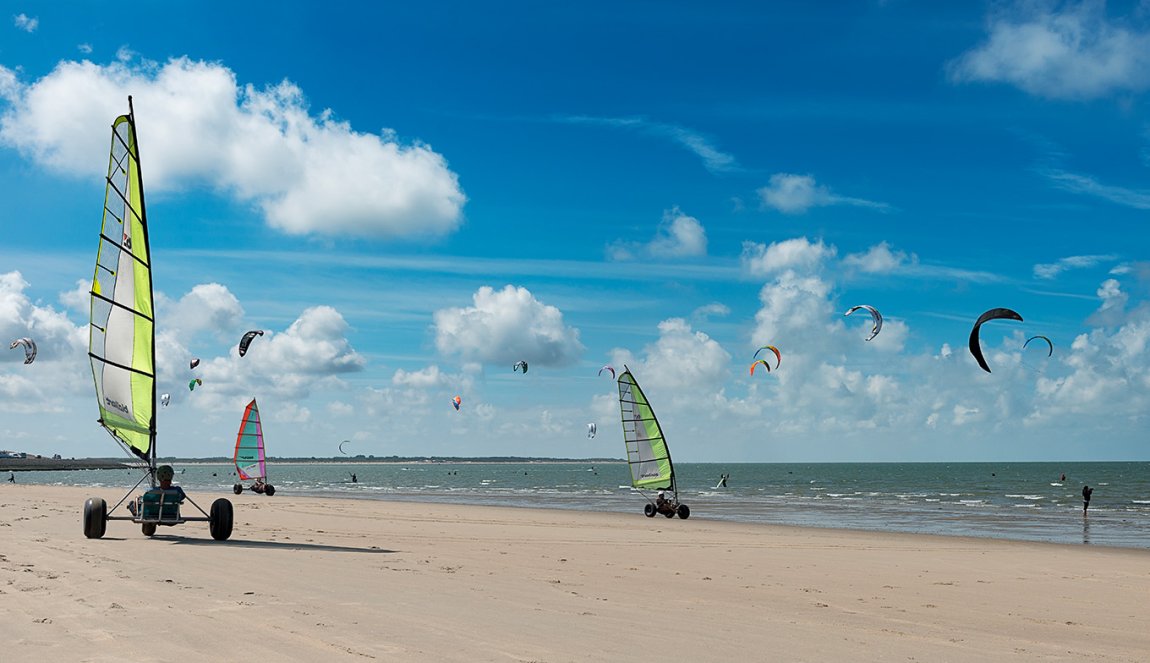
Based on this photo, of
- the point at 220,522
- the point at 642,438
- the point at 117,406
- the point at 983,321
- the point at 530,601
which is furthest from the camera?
the point at 642,438

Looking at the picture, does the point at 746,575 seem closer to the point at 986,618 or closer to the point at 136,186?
the point at 986,618

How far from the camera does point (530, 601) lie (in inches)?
380

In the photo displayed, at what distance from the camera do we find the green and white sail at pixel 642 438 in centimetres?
3241

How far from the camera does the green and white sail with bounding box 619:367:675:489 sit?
106 ft

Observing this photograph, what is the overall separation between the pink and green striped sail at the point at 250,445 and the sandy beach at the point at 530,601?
27.1 m

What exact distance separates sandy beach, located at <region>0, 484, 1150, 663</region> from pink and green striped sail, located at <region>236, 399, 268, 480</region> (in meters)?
27.1

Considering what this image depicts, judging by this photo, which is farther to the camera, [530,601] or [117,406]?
[117,406]

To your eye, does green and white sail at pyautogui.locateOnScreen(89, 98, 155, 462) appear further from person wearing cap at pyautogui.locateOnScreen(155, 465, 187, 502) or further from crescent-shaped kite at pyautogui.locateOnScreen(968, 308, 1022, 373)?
crescent-shaped kite at pyautogui.locateOnScreen(968, 308, 1022, 373)

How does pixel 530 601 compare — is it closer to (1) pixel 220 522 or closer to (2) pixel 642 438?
(1) pixel 220 522

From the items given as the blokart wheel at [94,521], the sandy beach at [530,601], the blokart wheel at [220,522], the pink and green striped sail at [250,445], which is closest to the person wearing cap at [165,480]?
the blokart wheel at [220,522]

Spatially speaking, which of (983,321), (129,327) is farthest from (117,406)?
(983,321)

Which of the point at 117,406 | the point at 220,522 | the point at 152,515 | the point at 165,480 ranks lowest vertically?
the point at 220,522

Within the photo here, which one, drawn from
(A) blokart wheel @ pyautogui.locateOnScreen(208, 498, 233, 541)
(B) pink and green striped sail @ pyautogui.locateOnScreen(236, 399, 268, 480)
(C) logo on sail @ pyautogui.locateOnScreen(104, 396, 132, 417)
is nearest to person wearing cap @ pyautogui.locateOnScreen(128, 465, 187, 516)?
(A) blokart wheel @ pyautogui.locateOnScreen(208, 498, 233, 541)

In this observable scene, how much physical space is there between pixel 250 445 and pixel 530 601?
132ft
